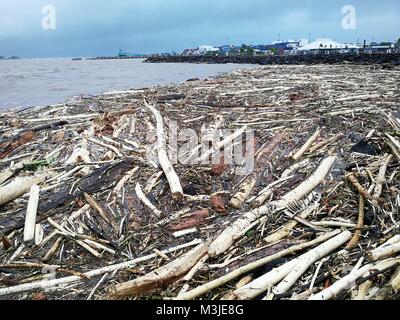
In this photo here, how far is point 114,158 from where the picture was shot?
6.67 metres

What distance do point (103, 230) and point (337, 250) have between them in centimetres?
300

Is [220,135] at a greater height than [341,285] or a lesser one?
greater

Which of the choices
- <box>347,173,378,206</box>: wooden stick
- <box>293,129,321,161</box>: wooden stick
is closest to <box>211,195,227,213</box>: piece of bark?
<box>293,129,321,161</box>: wooden stick

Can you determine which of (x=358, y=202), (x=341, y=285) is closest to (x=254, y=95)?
(x=358, y=202)

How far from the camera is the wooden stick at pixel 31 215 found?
474cm

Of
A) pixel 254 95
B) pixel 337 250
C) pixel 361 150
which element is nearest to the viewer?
pixel 337 250

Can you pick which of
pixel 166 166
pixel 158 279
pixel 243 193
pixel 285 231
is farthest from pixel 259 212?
pixel 166 166

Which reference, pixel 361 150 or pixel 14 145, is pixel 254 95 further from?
pixel 14 145

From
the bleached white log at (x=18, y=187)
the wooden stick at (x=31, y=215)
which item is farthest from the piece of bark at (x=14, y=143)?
the wooden stick at (x=31, y=215)

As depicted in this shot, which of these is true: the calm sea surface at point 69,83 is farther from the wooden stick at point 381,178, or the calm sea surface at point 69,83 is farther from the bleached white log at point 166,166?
the wooden stick at point 381,178

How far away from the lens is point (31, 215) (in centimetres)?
500

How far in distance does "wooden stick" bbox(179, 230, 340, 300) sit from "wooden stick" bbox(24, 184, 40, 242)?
2424 mm

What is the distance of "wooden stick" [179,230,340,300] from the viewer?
3593mm

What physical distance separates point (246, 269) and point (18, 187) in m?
3.92
